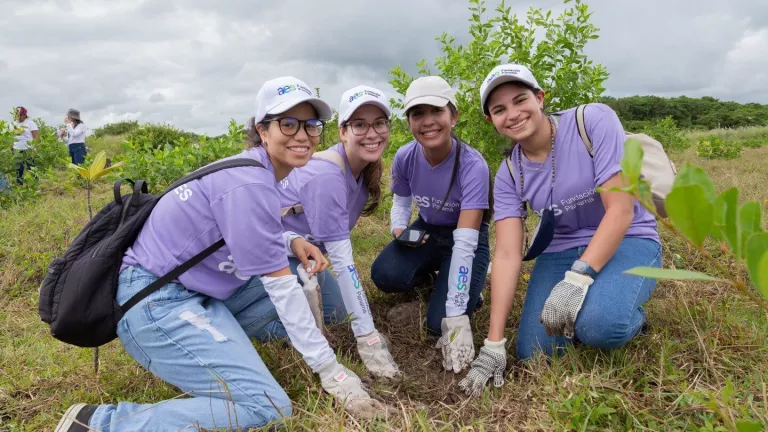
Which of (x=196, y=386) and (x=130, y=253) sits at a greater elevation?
(x=130, y=253)

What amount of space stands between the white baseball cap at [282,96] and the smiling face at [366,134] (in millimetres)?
377

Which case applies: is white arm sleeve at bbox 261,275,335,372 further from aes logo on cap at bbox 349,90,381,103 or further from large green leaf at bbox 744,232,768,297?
large green leaf at bbox 744,232,768,297

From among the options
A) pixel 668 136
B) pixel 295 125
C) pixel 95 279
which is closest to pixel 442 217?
pixel 295 125

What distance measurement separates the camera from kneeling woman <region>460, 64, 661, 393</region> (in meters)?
2.28

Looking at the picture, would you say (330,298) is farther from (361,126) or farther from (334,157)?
(361,126)

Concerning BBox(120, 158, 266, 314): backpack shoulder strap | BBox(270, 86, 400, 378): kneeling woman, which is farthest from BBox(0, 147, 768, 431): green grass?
BBox(120, 158, 266, 314): backpack shoulder strap

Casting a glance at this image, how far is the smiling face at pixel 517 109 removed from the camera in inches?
96.3

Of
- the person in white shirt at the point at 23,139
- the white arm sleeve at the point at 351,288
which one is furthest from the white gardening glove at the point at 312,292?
the person in white shirt at the point at 23,139

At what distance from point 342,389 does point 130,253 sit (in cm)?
103

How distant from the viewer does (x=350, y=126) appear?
2.66 meters

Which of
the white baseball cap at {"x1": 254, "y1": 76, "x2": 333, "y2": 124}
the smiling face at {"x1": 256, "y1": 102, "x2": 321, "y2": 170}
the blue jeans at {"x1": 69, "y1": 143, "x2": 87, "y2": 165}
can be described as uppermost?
the blue jeans at {"x1": 69, "y1": 143, "x2": 87, "y2": 165}

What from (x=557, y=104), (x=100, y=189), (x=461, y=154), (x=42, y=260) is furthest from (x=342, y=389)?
(x=100, y=189)

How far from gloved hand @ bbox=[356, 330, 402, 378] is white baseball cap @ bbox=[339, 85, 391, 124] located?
110 centimetres

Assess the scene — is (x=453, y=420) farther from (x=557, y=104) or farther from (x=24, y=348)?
(x=557, y=104)
